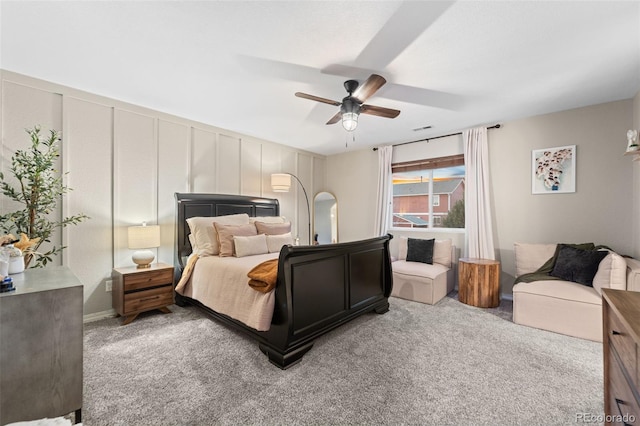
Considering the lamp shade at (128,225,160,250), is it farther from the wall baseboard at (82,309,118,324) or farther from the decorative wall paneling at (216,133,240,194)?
the decorative wall paneling at (216,133,240,194)

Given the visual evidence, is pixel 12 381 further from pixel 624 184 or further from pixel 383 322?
pixel 624 184

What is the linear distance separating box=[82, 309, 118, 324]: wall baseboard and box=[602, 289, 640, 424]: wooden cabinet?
431 centimetres

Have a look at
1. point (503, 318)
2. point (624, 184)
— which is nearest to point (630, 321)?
point (503, 318)

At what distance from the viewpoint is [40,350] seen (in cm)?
134

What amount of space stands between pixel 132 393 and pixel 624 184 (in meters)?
5.40

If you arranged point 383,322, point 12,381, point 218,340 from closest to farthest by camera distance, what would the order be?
point 12,381 → point 218,340 → point 383,322

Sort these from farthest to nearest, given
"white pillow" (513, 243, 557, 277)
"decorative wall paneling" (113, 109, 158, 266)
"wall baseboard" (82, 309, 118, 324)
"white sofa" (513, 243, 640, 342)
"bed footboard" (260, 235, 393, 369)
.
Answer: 1. "white pillow" (513, 243, 557, 277)
2. "decorative wall paneling" (113, 109, 158, 266)
3. "wall baseboard" (82, 309, 118, 324)
4. "white sofa" (513, 243, 640, 342)
5. "bed footboard" (260, 235, 393, 369)

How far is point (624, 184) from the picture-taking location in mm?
3113

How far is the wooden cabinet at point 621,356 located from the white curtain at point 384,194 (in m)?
3.78

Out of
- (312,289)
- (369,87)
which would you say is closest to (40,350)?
(312,289)

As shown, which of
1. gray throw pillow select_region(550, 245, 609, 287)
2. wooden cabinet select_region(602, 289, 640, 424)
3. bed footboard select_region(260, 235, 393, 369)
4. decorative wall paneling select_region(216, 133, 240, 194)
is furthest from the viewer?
decorative wall paneling select_region(216, 133, 240, 194)

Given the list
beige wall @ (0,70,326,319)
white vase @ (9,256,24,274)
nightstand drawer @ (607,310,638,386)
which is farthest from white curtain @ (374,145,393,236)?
white vase @ (9,256,24,274)

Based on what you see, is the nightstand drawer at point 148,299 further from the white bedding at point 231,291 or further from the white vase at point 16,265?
the white vase at point 16,265

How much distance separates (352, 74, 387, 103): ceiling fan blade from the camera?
221cm
